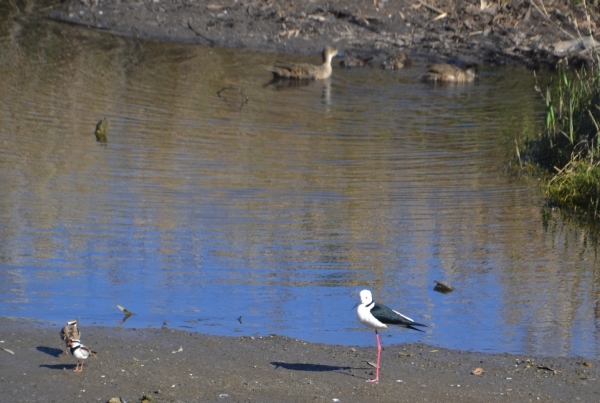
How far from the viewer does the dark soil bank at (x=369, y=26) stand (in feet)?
76.4

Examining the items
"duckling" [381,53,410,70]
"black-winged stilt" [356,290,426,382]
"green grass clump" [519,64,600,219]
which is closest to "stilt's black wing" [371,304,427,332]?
"black-winged stilt" [356,290,426,382]

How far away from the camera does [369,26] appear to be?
24.3 meters

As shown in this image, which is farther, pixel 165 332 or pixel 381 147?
pixel 381 147

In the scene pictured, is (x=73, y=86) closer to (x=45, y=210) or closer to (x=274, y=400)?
(x=45, y=210)

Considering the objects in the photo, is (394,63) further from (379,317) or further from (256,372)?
(256,372)

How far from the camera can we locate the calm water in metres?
7.45

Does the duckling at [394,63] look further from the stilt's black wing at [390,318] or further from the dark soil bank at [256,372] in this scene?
the stilt's black wing at [390,318]

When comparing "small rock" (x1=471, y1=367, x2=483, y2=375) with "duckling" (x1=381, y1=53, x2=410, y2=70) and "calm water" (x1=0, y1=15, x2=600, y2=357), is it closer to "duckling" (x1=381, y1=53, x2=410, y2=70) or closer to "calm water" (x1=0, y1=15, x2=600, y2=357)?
"calm water" (x1=0, y1=15, x2=600, y2=357)

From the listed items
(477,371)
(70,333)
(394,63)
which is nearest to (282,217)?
(477,371)

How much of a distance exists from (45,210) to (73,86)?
313 inches

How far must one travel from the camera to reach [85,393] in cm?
571

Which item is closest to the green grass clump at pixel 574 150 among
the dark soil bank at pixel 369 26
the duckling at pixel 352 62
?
the duckling at pixel 352 62

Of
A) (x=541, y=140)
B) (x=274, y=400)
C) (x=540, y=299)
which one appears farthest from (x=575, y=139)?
(x=274, y=400)

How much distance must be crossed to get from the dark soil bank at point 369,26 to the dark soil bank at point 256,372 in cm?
1710
